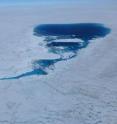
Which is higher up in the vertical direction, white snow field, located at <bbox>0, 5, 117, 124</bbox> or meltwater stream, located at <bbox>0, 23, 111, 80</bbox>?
meltwater stream, located at <bbox>0, 23, 111, 80</bbox>

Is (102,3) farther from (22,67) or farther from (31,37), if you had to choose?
(22,67)

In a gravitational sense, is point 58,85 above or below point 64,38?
below

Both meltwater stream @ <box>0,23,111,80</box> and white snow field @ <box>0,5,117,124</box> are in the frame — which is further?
meltwater stream @ <box>0,23,111,80</box>

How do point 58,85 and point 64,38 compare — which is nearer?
point 58,85

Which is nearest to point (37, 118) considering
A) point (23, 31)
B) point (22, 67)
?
point (22, 67)
